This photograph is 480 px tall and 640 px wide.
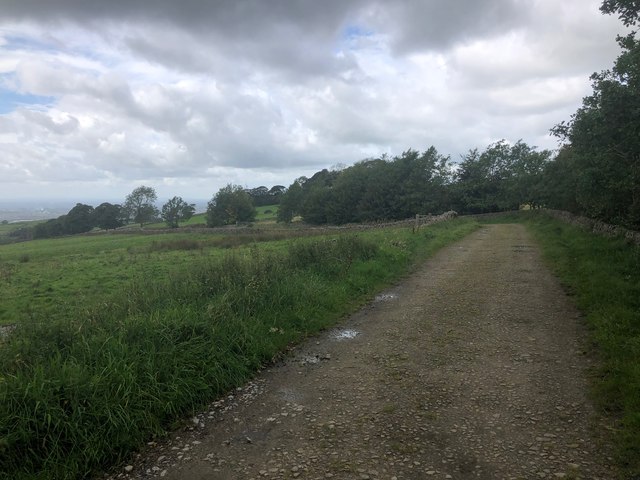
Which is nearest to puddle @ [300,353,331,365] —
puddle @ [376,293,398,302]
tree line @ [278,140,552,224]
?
puddle @ [376,293,398,302]

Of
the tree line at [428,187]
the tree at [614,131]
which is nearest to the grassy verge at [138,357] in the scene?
the tree at [614,131]

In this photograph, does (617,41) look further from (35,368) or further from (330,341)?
(35,368)

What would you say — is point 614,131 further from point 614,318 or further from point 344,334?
point 344,334

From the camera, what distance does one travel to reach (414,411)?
484 cm

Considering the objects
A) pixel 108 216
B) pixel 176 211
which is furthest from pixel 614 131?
pixel 108 216

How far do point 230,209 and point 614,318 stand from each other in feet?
261

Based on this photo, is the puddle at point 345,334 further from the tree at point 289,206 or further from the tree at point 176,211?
the tree at point 176,211

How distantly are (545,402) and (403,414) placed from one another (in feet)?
5.54

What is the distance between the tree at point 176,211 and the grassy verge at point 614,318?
9399cm

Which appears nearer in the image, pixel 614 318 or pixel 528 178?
pixel 614 318

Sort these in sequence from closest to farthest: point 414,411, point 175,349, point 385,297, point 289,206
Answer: point 414,411 → point 175,349 → point 385,297 → point 289,206

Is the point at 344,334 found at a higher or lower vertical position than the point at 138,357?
lower

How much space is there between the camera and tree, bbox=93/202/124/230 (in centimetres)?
10125

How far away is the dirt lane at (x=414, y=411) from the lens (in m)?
3.94
